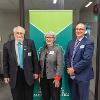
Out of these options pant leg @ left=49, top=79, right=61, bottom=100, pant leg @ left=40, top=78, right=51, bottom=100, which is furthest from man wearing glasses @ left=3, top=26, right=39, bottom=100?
pant leg @ left=49, top=79, right=61, bottom=100

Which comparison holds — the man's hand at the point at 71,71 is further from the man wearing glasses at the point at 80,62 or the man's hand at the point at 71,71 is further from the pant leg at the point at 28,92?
the pant leg at the point at 28,92

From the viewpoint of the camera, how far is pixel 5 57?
365 centimetres

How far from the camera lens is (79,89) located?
3.74 metres

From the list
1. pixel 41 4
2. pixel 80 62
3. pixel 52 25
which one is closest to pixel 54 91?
pixel 80 62

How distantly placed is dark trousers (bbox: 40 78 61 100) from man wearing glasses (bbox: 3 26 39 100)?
0.55ft

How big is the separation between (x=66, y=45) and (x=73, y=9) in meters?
0.79

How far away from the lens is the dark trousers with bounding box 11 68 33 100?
3704 mm

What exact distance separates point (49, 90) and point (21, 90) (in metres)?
0.44

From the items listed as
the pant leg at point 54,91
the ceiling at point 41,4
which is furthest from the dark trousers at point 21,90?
the ceiling at point 41,4

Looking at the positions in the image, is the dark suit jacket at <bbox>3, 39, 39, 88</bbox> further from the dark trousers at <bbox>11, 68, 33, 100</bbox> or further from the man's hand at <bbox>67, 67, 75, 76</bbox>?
the man's hand at <bbox>67, 67, 75, 76</bbox>

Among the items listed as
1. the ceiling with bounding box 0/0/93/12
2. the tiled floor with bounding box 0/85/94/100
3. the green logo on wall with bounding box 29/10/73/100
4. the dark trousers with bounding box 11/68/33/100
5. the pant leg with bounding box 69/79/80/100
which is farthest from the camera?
the tiled floor with bounding box 0/85/94/100

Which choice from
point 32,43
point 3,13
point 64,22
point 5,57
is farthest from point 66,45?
point 3,13

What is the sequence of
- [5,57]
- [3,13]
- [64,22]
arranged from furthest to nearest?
[3,13], [64,22], [5,57]

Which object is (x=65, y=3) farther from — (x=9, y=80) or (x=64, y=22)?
(x=9, y=80)
